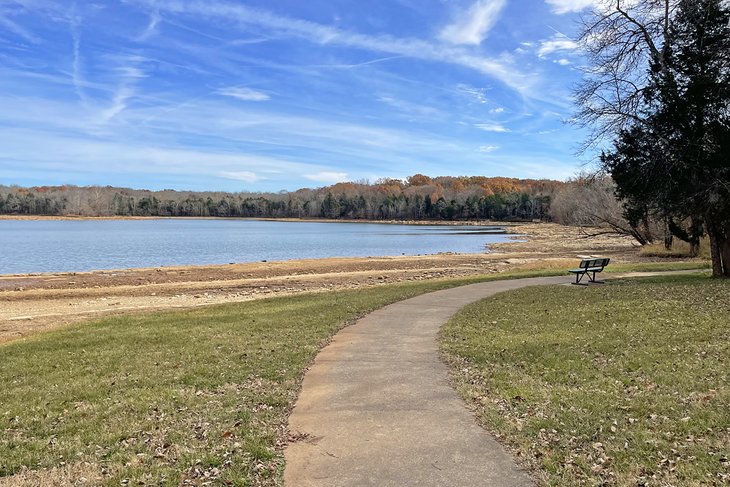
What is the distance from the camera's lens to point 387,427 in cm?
580

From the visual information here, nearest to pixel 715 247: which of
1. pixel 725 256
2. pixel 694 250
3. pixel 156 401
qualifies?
pixel 725 256

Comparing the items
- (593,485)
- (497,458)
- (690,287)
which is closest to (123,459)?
(497,458)

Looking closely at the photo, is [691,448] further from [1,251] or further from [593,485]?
[1,251]

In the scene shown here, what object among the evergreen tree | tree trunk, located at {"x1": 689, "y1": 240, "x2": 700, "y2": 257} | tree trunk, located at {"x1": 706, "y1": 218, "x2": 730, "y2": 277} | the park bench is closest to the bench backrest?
the park bench

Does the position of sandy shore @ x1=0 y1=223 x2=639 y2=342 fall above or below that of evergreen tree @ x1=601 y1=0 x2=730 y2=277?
below

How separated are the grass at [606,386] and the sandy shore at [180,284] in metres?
15.1

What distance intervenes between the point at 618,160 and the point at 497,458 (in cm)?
1667

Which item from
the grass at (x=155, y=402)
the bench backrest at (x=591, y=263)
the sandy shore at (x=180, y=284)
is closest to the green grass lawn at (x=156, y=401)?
the grass at (x=155, y=402)

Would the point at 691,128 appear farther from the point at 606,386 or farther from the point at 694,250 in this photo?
the point at 694,250

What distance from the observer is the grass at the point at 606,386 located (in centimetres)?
469

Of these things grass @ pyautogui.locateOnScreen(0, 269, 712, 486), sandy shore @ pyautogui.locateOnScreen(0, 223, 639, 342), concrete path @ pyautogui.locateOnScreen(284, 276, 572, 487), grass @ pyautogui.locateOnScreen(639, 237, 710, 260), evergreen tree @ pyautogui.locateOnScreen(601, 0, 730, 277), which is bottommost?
sandy shore @ pyautogui.locateOnScreen(0, 223, 639, 342)

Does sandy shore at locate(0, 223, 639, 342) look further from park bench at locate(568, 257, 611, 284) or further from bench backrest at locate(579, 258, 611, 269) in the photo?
bench backrest at locate(579, 258, 611, 269)

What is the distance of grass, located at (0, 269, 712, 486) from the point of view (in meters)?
4.89

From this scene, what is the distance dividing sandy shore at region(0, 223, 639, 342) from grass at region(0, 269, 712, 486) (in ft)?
27.4
